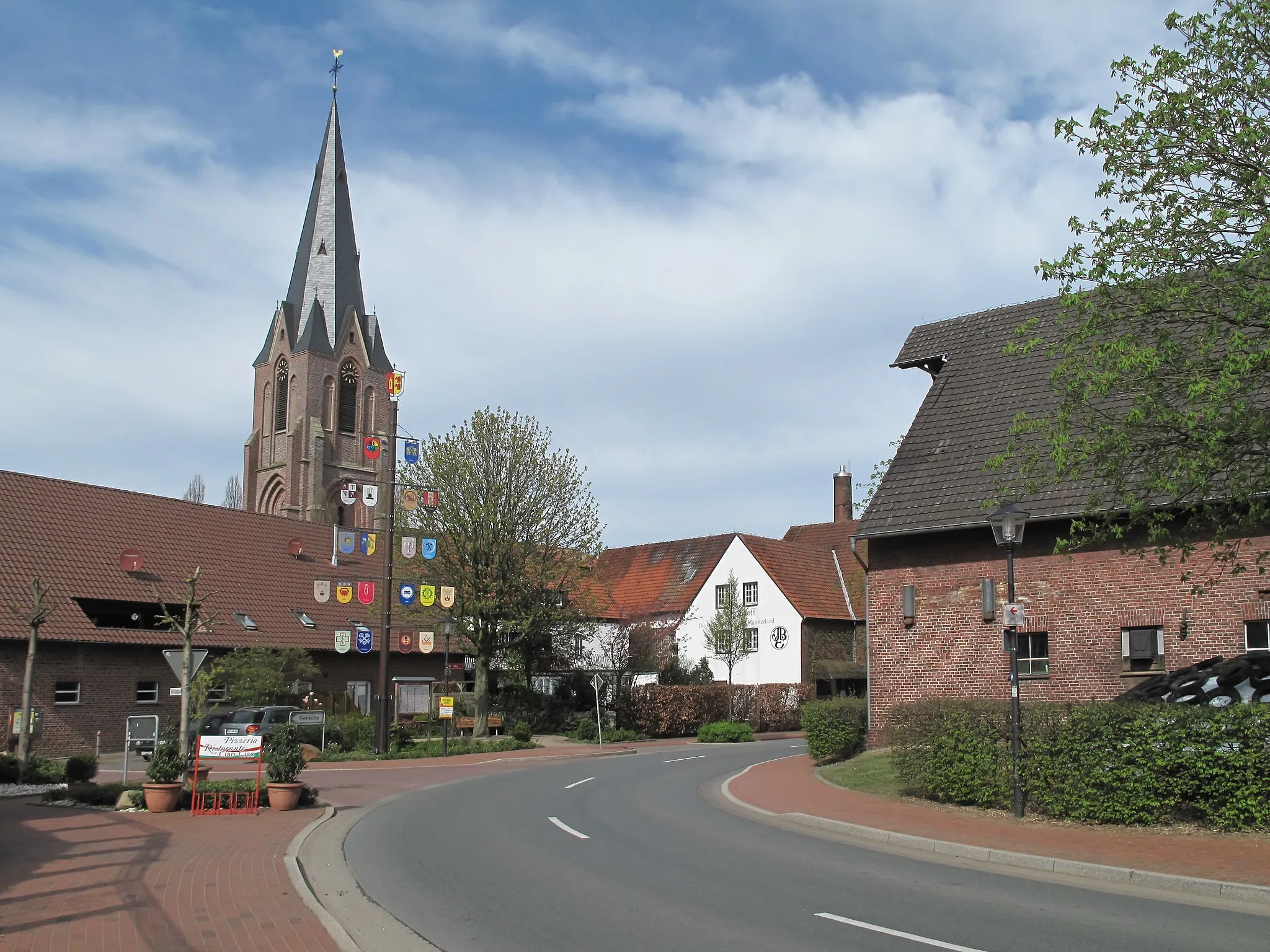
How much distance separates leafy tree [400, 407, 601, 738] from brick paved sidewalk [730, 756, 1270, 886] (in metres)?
21.7

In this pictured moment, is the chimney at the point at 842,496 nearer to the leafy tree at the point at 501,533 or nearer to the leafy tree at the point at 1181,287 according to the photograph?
the leafy tree at the point at 501,533

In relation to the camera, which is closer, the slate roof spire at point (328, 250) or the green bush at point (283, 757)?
the green bush at point (283, 757)

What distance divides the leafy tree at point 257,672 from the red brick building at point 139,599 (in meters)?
1.32

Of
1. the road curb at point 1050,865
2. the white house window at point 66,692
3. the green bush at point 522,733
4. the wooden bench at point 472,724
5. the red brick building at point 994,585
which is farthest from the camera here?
the wooden bench at point 472,724

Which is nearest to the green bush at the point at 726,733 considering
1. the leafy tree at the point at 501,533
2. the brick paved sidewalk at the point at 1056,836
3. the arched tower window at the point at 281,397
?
the leafy tree at the point at 501,533

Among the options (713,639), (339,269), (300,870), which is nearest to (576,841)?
(300,870)

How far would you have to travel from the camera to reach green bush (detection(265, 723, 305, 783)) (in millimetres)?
17422

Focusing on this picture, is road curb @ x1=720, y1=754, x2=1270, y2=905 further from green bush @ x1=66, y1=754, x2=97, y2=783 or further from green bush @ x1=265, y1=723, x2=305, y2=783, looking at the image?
green bush @ x1=66, y1=754, x2=97, y2=783

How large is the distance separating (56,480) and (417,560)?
1234cm

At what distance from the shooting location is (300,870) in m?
11.3

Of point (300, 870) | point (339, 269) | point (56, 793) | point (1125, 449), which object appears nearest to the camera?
point (300, 870)

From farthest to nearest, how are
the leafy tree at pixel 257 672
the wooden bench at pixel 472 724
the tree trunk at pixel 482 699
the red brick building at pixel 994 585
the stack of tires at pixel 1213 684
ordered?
1. the wooden bench at pixel 472 724
2. the tree trunk at pixel 482 699
3. the leafy tree at pixel 257 672
4. the red brick building at pixel 994 585
5. the stack of tires at pixel 1213 684

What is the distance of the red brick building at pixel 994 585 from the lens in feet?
66.1

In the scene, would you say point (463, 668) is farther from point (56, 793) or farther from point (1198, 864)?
point (1198, 864)
